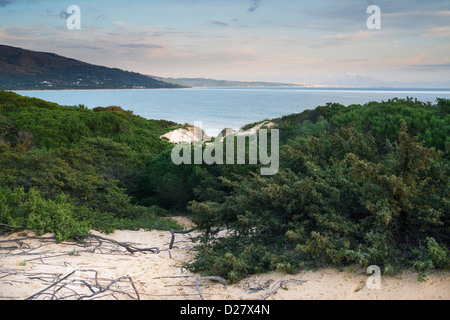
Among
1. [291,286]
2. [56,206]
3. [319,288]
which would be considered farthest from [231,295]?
[56,206]

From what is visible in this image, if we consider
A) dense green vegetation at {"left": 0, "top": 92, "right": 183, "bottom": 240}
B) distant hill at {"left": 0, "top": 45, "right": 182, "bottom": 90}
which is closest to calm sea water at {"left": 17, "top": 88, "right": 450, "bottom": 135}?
distant hill at {"left": 0, "top": 45, "right": 182, "bottom": 90}

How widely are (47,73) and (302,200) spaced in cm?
9255

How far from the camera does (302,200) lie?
5.93 meters

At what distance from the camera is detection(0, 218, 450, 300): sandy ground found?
4.36m

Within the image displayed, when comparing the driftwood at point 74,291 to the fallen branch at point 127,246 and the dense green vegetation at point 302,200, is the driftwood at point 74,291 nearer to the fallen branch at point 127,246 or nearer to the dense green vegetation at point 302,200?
the dense green vegetation at point 302,200

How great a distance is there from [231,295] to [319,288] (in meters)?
1.10

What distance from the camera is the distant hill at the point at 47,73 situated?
256 ft

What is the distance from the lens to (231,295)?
4.73 meters

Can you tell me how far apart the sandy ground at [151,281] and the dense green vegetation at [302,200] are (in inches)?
7.9

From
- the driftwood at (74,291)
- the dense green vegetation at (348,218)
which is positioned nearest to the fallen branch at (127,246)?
the dense green vegetation at (348,218)

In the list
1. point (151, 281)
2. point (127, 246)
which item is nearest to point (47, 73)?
point (127, 246)

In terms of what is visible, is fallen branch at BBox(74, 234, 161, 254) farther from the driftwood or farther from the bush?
the driftwood

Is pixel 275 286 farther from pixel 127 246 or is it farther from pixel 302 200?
pixel 127 246
